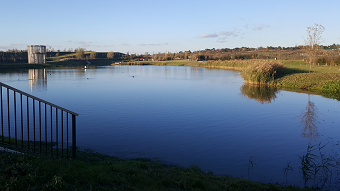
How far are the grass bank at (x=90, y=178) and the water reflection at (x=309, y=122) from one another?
7.02 metres

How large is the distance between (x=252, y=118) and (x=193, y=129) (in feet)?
14.4

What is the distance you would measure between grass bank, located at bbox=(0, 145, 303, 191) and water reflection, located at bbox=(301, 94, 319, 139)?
7.02m

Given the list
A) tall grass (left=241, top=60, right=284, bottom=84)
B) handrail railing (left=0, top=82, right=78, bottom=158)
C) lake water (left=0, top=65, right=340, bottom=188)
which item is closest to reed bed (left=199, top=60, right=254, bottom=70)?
tall grass (left=241, top=60, right=284, bottom=84)

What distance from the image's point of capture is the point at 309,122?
47.7ft

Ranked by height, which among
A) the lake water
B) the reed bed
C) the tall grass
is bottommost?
the lake water

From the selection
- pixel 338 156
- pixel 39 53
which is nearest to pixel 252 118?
pixel 338 156

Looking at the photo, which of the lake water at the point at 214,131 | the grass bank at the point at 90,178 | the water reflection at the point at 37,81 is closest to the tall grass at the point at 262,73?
the lake water at the point at 214,131

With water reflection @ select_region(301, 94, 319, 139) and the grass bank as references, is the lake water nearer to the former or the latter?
water reflection @ select_region(301, 94, 319, 139)

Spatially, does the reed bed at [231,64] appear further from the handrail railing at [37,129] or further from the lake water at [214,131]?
the handrail railing at [37,129]

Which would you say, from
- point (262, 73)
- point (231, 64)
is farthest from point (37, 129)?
point (231, 64)

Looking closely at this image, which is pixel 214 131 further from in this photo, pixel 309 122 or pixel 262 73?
pixel 262 73

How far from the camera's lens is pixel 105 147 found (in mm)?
9922

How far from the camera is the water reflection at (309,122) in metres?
12.2

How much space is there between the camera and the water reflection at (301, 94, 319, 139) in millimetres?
12180
